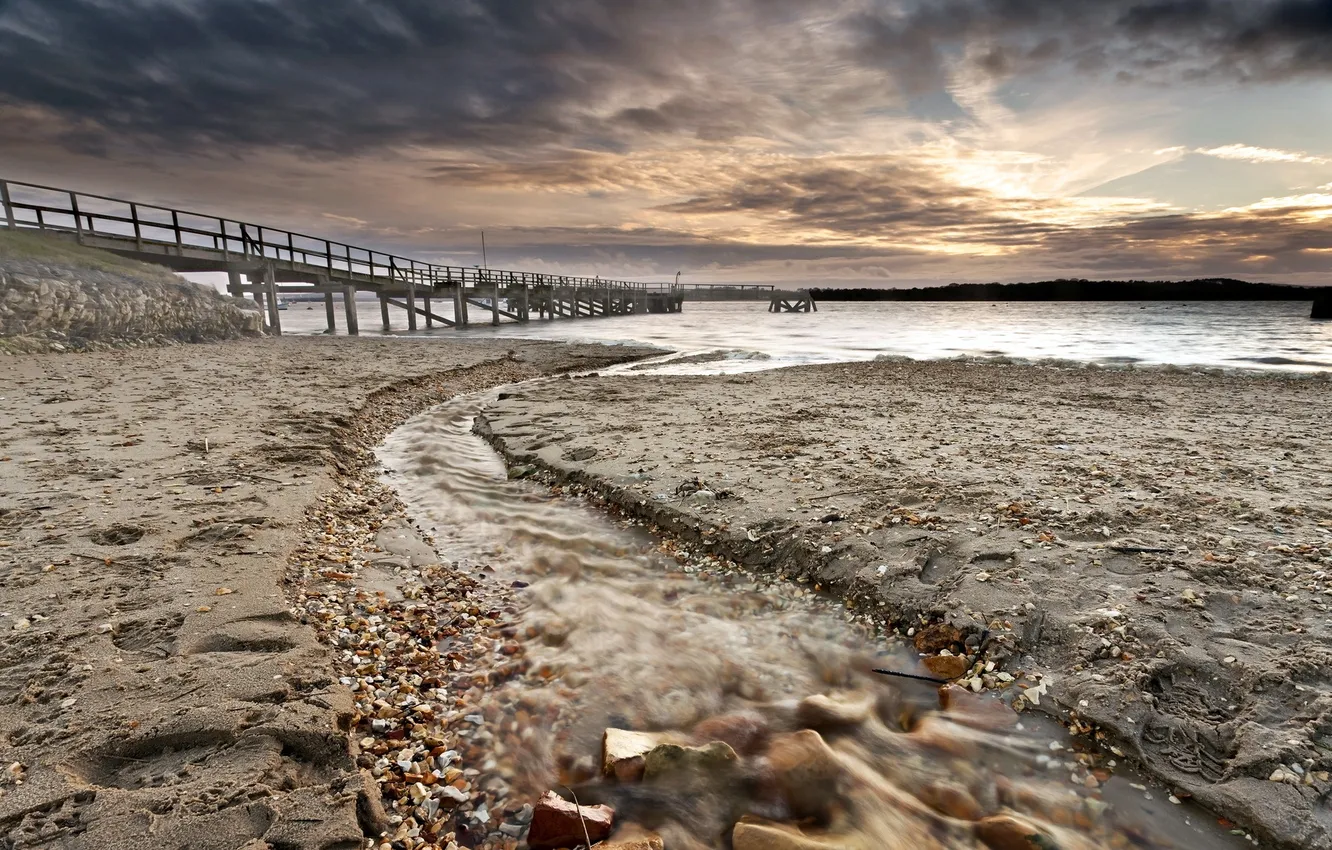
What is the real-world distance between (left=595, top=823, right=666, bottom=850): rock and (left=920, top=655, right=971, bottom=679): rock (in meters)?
2.02

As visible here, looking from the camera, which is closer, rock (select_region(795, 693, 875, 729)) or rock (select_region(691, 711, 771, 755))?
rock (select_region(691, 711, 771, 755))

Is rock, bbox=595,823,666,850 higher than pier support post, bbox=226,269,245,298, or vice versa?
pier support post, bbox=226,269,245,298

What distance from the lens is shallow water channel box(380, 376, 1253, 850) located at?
2674 mm

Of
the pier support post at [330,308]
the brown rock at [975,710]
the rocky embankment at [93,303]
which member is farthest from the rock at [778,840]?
the pier support post at [330,308]

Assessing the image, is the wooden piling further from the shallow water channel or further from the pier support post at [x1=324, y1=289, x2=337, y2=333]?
the shallow water channel

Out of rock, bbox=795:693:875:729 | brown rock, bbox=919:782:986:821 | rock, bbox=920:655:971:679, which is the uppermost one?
rock, bbox=920:655:971:679

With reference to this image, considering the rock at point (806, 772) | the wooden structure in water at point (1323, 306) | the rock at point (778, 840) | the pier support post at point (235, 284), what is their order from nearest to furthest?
the rock at point (778, 840) → the rock at point (806, 772) → the pier support post at point (235, 284) → the wooden structure in water at point (1323, 306)

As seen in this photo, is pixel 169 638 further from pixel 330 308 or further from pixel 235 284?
pixel 330 308

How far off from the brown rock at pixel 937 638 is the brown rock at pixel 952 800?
3.34 feet

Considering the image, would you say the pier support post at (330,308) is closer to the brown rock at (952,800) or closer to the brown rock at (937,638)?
the brown rock at (937,638)

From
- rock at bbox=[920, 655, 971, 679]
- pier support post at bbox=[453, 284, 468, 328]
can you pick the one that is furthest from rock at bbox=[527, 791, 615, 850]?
pier support post at bbox=[453, 284, 468, 328]

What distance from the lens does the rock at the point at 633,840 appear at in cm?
233

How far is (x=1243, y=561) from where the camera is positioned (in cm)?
409

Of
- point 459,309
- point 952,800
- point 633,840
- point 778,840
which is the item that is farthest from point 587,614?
point 459,309
